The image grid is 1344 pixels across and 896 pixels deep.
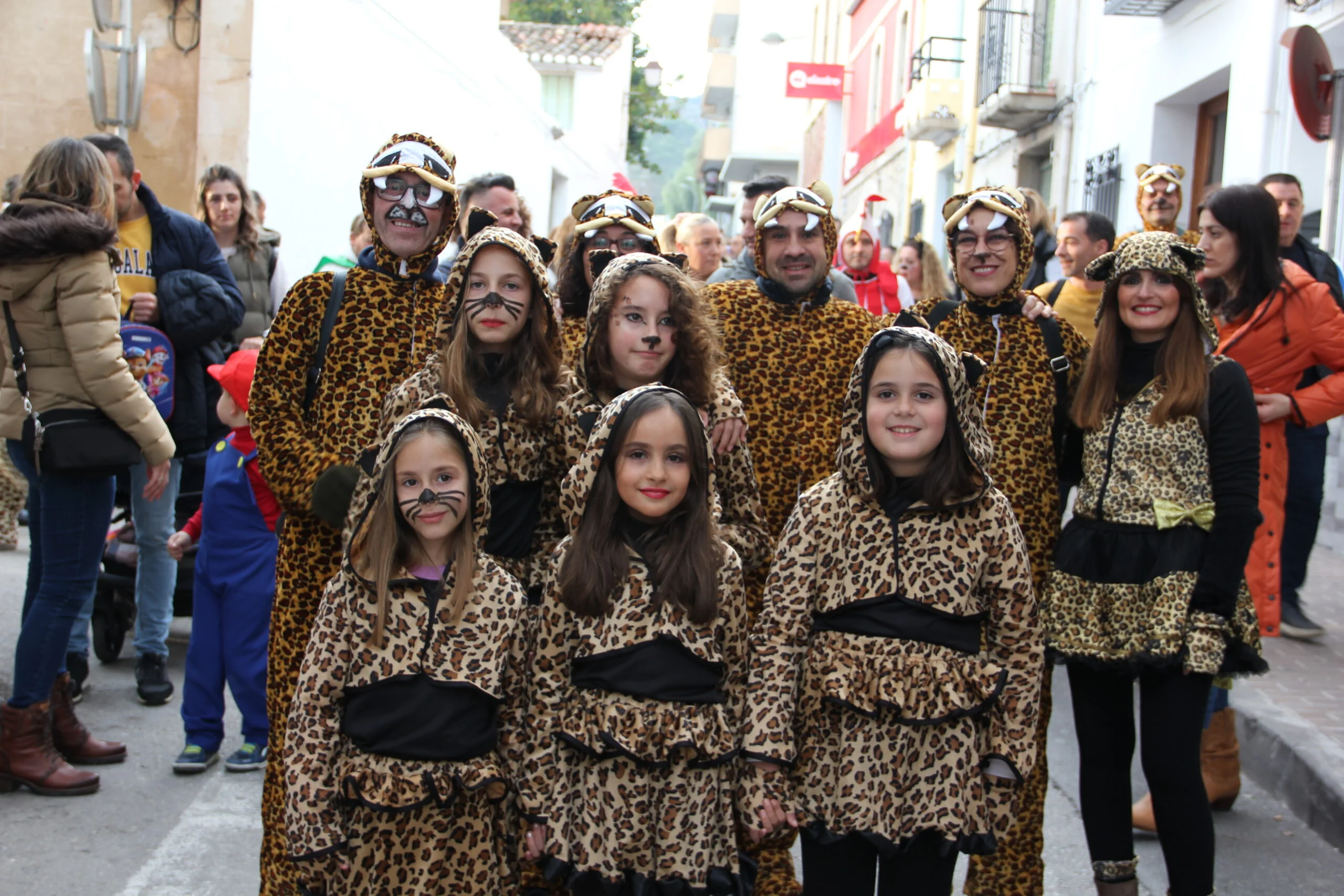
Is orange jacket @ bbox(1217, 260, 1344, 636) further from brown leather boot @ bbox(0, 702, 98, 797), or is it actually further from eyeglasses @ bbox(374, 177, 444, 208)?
brown leather boot @ bbox(0, 702, 98, 797)

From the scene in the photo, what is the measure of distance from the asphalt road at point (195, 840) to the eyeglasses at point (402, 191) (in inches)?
86.4

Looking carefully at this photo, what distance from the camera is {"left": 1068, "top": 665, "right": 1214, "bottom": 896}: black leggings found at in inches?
142

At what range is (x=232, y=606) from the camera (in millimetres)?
5137

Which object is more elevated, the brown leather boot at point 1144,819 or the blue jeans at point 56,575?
the blue jeans at point 56,575

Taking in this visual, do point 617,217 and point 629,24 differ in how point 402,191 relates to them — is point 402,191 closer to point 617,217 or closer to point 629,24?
point 617,217

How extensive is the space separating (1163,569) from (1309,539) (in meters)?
3.77

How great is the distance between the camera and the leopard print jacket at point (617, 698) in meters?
2.97

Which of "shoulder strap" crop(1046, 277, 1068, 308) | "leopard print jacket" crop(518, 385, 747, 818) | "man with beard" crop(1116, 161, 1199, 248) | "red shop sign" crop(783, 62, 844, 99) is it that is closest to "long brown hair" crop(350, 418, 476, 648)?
"leopard print jacket" crop(518, 385, 747, 818)

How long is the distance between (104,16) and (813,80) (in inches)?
904

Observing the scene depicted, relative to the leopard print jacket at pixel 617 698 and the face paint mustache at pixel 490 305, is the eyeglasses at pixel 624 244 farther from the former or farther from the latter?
the leopard print jacket at pixel 617 698

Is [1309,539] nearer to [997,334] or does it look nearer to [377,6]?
[997,334]

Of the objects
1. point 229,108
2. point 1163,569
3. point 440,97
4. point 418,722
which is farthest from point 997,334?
point 440,97

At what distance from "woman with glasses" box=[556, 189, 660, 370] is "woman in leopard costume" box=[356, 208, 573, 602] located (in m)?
0.75

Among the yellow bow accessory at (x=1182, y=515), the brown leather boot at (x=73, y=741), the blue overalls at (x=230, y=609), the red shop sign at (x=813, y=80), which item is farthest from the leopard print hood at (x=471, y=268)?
the red shop sign at (x=813, y=80)
